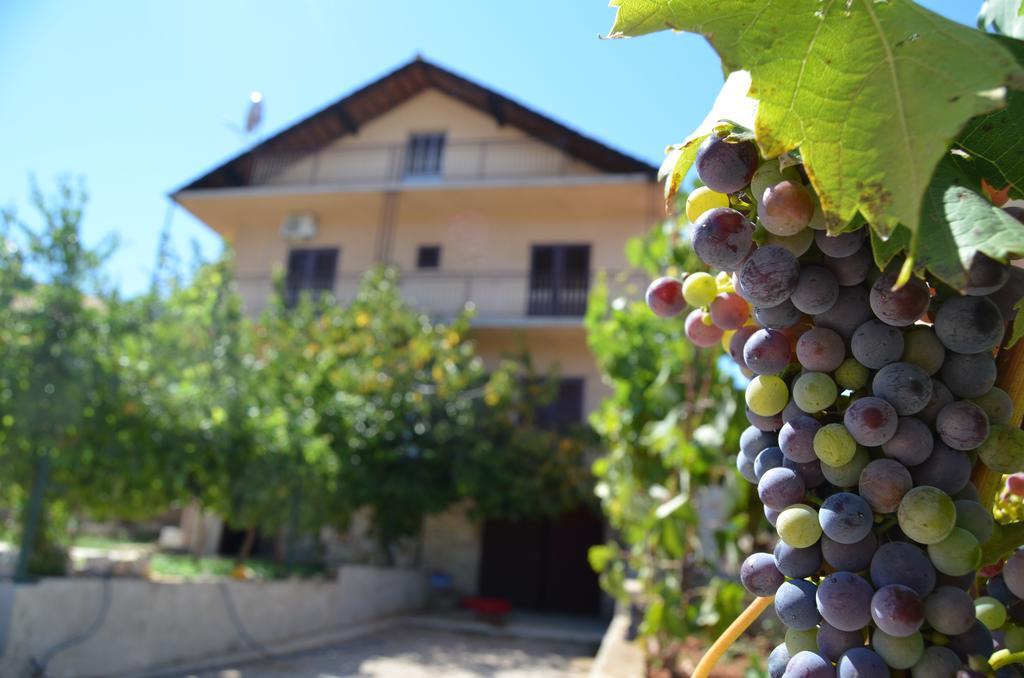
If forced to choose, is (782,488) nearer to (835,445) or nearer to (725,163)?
(835,445)

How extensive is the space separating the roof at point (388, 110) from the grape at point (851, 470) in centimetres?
1302

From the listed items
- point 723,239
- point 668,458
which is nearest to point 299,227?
point 668,458

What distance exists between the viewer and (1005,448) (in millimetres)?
710

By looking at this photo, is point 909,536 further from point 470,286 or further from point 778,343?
point 470,286

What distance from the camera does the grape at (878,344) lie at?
2.38 ft

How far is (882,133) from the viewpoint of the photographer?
625 millimetres

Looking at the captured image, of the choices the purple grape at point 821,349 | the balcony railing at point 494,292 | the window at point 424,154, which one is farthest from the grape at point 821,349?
the window at point 424,154

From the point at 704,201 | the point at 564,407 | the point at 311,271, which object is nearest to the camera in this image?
the point at 704,201

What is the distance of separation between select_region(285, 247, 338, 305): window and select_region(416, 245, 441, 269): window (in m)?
1.68

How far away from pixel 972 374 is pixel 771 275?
0.21m

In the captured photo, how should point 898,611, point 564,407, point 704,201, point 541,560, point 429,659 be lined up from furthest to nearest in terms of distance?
point 564,407 → point 541,560 → point 429,659 → point 704,201 → point 898,611

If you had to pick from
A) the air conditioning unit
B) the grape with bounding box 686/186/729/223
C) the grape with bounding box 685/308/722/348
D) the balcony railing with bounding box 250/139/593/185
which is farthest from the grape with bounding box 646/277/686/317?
the air conditioning unit

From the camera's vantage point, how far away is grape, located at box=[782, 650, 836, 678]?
0.69 m

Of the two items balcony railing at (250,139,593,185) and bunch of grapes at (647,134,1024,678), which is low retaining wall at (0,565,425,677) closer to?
bunch of grapes at (647,134,1024,678)
